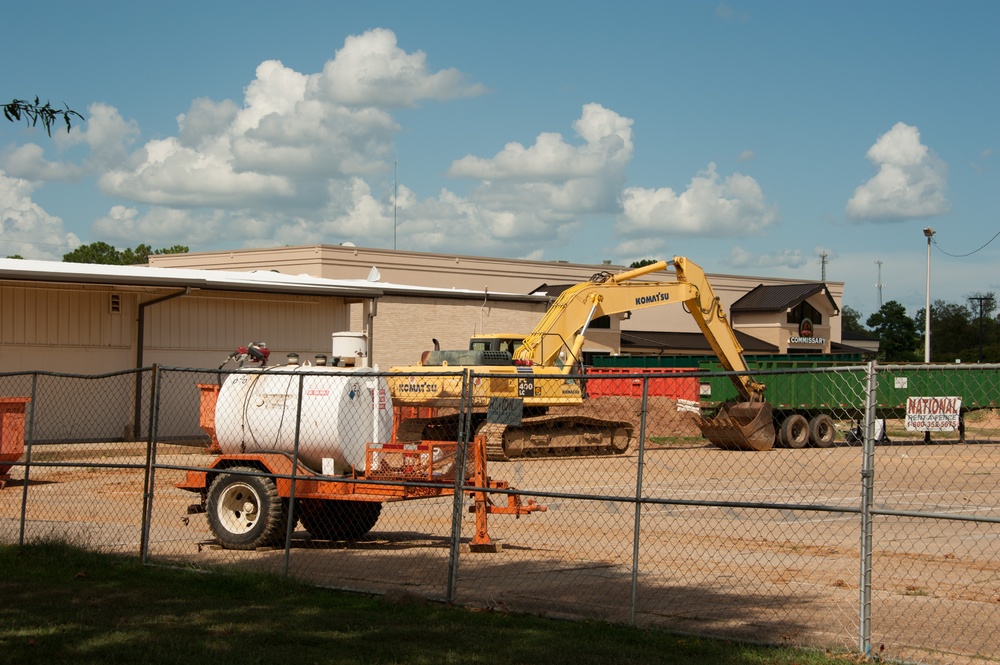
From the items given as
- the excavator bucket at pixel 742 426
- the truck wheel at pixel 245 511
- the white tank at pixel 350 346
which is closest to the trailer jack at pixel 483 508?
the truck wheel at pixel 245 511

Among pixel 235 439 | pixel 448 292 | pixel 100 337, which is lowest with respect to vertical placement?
pixel 235 439

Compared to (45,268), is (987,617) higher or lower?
lower

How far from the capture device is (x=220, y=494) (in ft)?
39.9

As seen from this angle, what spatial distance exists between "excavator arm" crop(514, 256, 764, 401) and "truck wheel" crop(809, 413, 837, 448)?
1.94 meters

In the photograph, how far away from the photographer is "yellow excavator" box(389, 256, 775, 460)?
24125 mm

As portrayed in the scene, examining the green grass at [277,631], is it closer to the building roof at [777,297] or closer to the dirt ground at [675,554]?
the dirt ground at [675,554]

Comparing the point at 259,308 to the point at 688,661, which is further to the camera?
the point at 259,308

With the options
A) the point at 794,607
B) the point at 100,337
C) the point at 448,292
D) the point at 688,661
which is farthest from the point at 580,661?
the point at 448,292

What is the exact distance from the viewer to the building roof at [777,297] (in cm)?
6178

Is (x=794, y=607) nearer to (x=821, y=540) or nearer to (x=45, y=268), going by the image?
(x=821, y=540)

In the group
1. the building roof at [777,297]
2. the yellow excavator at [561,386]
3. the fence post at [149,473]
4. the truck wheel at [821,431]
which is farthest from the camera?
the building roof at [777,297]

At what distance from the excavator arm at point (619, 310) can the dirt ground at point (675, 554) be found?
5356 mm

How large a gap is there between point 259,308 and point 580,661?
2485 centimetres

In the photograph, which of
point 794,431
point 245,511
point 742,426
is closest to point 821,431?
point 794,431
